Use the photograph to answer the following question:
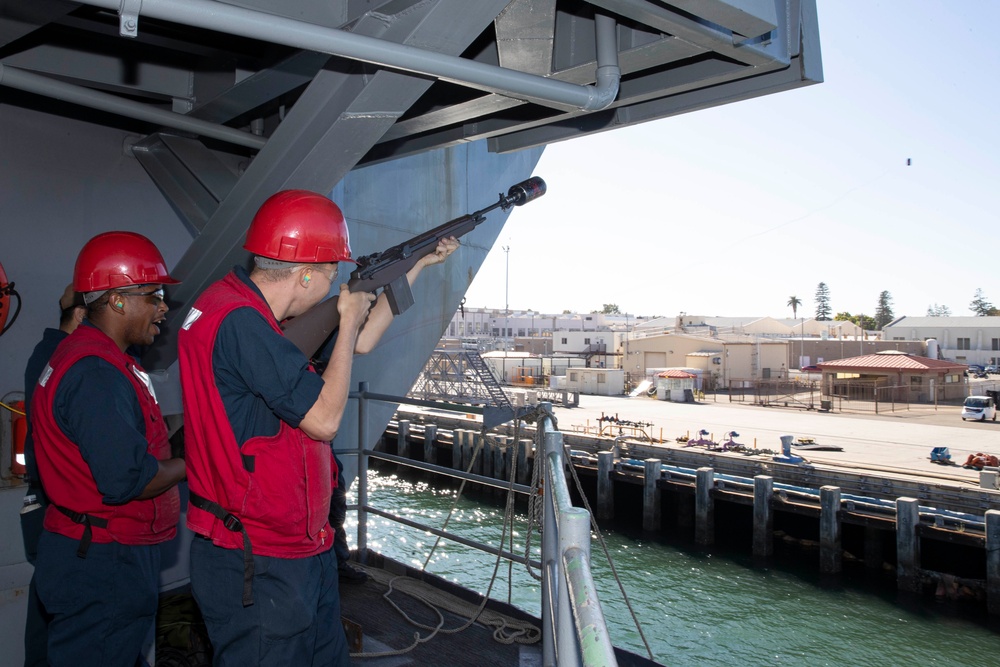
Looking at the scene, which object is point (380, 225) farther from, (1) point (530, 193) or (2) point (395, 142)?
(1) point (530, 193)

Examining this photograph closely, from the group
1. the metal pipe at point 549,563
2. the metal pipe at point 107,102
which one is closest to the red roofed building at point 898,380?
the metal pipe at point 107,102

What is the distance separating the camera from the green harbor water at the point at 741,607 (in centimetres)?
1379

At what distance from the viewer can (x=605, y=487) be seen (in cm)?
2320

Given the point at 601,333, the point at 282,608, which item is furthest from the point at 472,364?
the point at 282,608

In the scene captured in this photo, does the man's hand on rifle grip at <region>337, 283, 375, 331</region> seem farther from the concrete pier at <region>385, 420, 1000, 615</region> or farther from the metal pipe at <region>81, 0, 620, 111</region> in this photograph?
the concrete pier at <region>385, 420, 1000, 615</region>

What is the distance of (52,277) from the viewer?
3590mm

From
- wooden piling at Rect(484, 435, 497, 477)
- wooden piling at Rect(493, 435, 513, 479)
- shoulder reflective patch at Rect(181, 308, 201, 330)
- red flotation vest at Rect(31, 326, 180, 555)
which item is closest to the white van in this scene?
wooden piling at Rect(493, 435, 513, 479)

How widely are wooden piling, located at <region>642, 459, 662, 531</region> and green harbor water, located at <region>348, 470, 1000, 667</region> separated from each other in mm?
644

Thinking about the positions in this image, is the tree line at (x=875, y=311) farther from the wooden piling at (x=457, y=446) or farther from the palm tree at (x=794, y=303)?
the wooden piling at (x=457, y=446)

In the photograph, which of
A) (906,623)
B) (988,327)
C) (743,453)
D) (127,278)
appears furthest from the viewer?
(988,327)

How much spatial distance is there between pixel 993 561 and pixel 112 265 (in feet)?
62.7

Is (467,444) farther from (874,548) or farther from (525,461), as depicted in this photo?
(874,548)

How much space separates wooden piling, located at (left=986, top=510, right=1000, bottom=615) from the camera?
15789 mm

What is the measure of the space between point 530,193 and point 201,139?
1.97 meters
